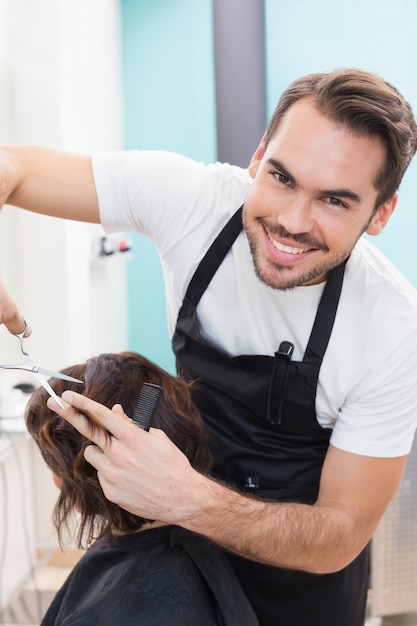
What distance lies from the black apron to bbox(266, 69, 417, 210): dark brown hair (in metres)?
0.25

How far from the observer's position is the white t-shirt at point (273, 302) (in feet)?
4.44

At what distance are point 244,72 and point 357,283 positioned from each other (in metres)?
1.69

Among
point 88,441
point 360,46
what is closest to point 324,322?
point 88,441

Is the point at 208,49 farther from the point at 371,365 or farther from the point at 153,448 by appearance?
the point at 153,448

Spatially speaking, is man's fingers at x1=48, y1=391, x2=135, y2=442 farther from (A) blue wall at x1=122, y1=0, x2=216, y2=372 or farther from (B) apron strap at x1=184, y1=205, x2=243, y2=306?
(A) blue wall at x1=122, y1=0, x2=216, y2=372

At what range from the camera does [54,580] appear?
274cm

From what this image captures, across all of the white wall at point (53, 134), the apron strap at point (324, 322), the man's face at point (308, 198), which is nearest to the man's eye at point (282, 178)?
the man's face at point (308, 198)

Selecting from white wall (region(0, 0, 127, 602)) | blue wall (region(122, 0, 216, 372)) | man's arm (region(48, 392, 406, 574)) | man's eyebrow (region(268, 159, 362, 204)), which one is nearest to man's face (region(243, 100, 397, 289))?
man's eyebrow (region(268, 159, 362, 204))

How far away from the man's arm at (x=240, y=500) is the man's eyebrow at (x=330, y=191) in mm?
531

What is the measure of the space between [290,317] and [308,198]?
0.30 m

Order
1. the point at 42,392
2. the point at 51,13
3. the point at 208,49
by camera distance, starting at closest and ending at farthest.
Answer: the point at 42,392 → the point at 51,13 → the point at 208,49

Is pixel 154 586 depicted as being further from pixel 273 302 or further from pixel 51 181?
pixel 51 181

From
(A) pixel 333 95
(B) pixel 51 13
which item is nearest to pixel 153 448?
(A) pixel 333 95

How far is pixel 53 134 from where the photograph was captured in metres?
2.48
